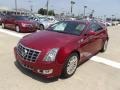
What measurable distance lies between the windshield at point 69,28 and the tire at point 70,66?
3.20ft

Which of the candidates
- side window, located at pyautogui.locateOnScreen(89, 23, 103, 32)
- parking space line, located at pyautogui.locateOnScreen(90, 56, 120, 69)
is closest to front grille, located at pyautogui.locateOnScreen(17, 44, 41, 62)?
side window, located at pyautogui.locateOnScreen(89, 23, 103, 32)

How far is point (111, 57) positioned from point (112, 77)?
2.50 meters

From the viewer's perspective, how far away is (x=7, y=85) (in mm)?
4656

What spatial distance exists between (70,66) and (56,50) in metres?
0.71

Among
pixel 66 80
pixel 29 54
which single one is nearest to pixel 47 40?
pixel 29 54

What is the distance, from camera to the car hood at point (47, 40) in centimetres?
506

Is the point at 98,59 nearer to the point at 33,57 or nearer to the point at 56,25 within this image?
the point at 56,25

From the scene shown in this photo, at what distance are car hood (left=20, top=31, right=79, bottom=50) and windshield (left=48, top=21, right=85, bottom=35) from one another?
1.26 feet

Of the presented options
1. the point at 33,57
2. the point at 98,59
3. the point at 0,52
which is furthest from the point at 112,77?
the point at 0,52

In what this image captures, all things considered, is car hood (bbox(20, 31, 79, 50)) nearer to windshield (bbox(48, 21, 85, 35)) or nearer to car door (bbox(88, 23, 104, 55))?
windshield (bbox(48, 21, 85, 35))

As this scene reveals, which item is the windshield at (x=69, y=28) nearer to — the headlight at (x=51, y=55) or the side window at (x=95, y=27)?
the side window at (x=95, y=27)

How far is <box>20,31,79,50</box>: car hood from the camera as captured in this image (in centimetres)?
506

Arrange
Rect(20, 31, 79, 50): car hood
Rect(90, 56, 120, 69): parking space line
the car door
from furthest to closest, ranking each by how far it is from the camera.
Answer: Rect(90, 56, 120, 69): parking space line → the car door → Rect(20, 31, 79, 50): car hood

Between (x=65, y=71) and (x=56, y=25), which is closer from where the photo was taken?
(x=65, y=71)
